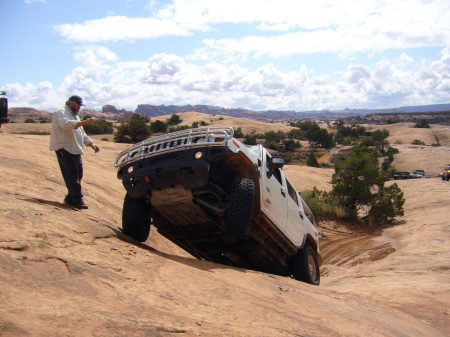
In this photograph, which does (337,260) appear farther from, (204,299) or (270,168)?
(204,299)

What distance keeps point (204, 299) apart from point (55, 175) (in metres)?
6.52

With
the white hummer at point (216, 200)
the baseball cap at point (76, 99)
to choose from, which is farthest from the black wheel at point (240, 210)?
the baseball cap at point (76, 99)

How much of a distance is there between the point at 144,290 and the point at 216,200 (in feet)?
6.75

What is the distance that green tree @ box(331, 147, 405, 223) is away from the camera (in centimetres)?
1900

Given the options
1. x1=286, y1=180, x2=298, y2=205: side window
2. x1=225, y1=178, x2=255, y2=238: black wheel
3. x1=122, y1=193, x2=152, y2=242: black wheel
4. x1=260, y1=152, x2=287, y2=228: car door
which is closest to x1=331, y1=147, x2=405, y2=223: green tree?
x1=286, y1=180, x2=298, y2=205: side window

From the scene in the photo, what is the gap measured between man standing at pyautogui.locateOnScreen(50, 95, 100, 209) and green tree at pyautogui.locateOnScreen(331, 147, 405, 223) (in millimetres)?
14358

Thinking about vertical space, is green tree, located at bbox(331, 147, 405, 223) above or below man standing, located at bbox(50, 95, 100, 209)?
below

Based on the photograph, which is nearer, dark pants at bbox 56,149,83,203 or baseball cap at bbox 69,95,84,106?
dark pants at bbox 56,149,83,203

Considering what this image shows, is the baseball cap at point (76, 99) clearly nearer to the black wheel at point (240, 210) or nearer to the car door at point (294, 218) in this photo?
the black wheel at point (240, 210)

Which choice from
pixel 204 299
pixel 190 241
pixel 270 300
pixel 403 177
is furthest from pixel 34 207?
pixel 403 177

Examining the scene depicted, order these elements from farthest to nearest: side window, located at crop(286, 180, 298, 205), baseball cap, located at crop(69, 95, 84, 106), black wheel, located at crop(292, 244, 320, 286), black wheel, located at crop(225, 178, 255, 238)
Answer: side window, located at crop(286, 180, 298, 205)
black wheel, located at crop(292, 244, 320, 286)
baseball cap, located at crop(69, 95, 84, 106)
black wheel, located at crop(225, 178, 255, 238)

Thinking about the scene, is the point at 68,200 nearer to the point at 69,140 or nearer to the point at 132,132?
the point at 69,140

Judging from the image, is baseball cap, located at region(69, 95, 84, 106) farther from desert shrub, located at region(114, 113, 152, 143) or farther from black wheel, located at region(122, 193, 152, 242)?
desert shrub, located at region(114, 113, 152, 143)

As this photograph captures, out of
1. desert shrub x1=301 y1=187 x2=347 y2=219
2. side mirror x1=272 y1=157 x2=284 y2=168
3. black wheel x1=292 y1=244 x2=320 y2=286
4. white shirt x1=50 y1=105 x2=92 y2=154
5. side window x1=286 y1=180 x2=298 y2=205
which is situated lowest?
desert shrub x1=301 y1=187 x2=347 y2=219
